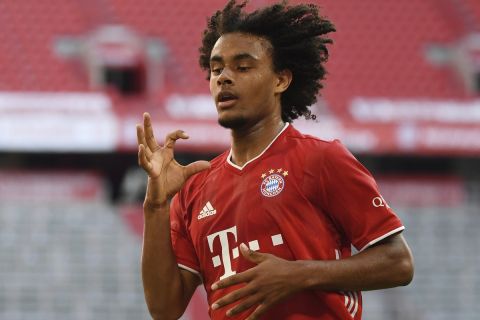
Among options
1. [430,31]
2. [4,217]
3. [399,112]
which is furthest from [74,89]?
[430,31]

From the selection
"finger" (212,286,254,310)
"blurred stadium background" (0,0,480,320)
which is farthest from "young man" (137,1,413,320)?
"blurred stadium background" (0,0,480,320)

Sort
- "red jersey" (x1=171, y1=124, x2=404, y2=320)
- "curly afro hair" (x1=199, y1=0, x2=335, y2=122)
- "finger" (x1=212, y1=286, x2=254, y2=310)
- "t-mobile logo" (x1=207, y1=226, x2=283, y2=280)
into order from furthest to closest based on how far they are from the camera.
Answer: "curly afro hair" (x1=199, y1=0, x2=335, y2=122) → "t-mobile logo" (x1=207, y1=226, x2=283, y2=280) → "red jersey" (x1=171, y1=124, x2=404, y2=320) → "finger" (x1=212, y1=286, x2=254, y2=310)

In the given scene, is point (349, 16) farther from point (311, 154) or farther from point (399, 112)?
point (311, 154)

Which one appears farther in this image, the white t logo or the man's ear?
the man's ear

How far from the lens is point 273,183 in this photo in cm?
342

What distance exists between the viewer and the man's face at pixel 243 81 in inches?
138

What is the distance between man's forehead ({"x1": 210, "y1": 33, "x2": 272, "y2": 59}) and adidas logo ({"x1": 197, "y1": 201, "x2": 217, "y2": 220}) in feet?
1.70

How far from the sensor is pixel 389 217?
3.30m

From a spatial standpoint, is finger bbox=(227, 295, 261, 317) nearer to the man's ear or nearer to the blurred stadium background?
the man's ear

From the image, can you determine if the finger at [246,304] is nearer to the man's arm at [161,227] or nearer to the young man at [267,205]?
the young man at [267,205]

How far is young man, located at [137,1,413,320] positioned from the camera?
3.24 m

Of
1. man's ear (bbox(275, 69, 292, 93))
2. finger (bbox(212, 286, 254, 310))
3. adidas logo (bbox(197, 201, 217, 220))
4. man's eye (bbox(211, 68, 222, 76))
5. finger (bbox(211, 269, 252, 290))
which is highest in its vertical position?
man's eye (bbox(211, 68, 222, 76))

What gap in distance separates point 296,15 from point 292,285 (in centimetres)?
107

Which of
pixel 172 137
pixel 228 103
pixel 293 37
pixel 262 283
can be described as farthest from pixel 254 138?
pixel 262 283
